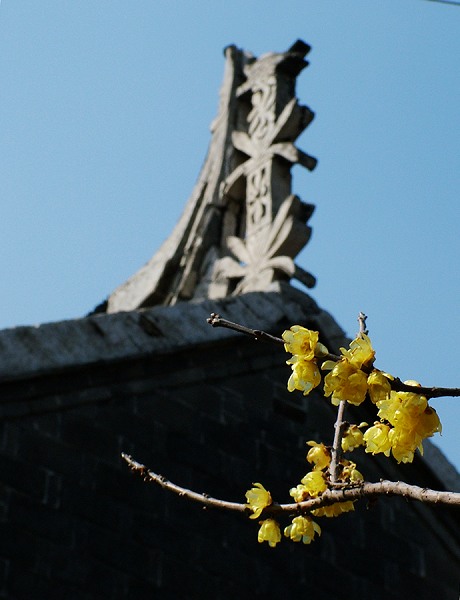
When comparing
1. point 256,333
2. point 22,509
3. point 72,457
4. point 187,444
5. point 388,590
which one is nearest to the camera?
point 256,333

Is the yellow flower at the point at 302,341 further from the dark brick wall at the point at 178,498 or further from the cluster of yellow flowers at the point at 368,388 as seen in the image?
the dark brick wall at the point at 178,498

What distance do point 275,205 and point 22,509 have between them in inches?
162

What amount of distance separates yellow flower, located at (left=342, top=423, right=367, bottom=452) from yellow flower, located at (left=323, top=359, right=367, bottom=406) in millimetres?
639

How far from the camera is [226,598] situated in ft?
26.8

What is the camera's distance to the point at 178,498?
828cm

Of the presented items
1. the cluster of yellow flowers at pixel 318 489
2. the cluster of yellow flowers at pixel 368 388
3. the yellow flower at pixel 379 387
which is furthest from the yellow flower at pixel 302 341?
the cluster of yellow flowers at pixel 318 489

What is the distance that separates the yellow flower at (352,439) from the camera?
144 inches

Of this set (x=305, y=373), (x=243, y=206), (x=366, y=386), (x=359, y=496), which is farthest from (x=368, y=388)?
(x=243, y=206)

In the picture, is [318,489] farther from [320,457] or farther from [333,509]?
[320,457]

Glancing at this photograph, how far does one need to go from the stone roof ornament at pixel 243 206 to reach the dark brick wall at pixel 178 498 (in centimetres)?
107

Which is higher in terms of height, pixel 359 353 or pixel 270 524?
pixel 359 353

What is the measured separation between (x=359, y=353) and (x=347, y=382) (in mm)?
67

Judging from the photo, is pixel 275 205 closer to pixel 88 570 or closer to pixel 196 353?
pixel 196 353

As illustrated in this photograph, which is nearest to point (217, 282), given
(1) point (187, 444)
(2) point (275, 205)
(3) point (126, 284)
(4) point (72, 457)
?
(2) point (275, 205)
